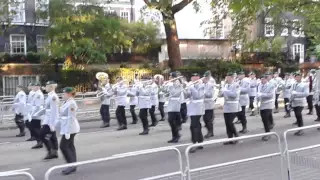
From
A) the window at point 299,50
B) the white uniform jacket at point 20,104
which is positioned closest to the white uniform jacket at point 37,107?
the white uniform jacket at point 20,104

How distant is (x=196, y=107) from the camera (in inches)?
440

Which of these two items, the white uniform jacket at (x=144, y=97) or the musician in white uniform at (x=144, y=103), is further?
the white uniform jacket at (x=144, y=97)

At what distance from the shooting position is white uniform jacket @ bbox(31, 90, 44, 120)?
1152 centimetres

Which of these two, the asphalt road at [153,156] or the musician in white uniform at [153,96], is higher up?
the musician in white uniform at [153,96]

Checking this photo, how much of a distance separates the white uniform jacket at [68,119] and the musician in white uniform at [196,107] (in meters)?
3.09

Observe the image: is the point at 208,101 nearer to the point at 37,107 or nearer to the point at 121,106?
the point at 121,106

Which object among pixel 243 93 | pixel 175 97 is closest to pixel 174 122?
pixel 175 97

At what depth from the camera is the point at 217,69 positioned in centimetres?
3234

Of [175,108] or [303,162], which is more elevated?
[175,108]

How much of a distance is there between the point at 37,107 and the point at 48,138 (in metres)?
1.45

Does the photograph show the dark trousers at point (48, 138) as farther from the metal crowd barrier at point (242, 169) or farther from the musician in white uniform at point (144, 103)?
the metal crowd barrier at point (242, 169)

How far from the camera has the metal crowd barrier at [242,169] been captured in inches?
225

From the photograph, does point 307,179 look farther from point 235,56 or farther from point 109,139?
point 235,56

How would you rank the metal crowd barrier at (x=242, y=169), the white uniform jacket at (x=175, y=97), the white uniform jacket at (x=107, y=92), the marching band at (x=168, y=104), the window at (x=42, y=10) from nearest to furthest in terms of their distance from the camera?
the metal crowd barrier at (x=242, y=169) → the marching band at (x=168, y=104) → the white uniform jacket at (x=175, y=97) → the white uniform jacket at (x=107, y=92) → the window at (x=42, y=10)
